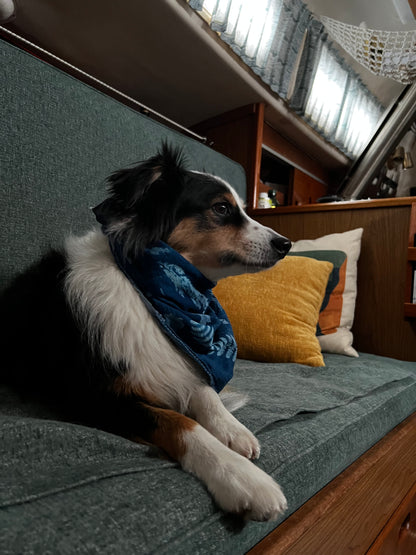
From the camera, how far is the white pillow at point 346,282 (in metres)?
1.52

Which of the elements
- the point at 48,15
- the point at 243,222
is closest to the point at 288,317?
the point at 243,222

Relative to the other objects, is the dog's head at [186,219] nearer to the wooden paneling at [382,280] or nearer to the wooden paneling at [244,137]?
the wooden paneling at [382,280]

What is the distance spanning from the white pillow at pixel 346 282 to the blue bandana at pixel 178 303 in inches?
32.9

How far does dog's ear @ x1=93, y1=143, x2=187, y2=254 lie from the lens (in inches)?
31.4

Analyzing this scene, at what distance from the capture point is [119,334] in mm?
711

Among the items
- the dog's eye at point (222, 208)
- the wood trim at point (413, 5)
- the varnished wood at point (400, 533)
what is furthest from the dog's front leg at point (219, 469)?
the wood trim at point (413, 5)

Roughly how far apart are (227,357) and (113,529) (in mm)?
468

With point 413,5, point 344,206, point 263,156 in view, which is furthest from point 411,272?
point 413,5

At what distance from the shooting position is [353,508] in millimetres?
711

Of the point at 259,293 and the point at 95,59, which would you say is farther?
the point at 95,59

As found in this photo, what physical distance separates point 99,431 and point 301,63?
8.89 ft

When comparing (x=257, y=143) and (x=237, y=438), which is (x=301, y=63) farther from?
(x=237, y=438)

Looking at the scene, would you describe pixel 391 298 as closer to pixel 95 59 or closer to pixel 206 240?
pixel 206 240

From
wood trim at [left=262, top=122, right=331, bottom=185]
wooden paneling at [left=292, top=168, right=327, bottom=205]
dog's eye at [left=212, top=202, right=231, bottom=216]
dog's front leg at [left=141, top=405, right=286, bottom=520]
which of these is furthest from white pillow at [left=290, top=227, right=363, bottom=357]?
wooden paneling at [left=292, top=168, right=327, bottom=205]
